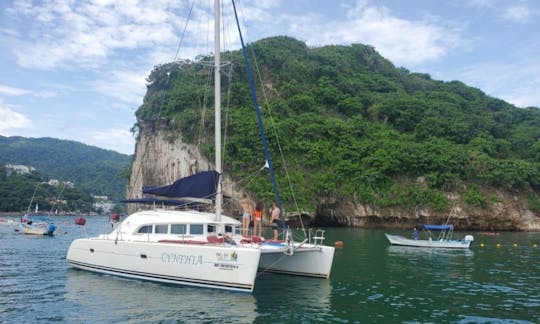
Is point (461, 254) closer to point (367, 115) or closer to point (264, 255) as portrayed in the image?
point (264, 255)

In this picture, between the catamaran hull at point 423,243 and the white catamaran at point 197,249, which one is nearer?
the white catamaran at point 197,249

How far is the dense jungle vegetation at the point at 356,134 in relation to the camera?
150ft

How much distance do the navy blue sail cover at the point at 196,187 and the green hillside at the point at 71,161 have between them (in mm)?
108184

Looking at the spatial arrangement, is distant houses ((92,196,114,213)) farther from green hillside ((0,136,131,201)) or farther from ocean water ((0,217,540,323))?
ocean water ((0,217,540,323))

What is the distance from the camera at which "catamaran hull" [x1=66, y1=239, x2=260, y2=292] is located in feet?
37.3

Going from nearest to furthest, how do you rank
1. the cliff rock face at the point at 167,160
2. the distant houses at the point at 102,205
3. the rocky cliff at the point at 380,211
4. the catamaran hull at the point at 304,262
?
the catamaran hull at the point at 304,262 → the rocky cliff at the point at 380,211 → the cliff rock face at the point at 167,160 → the distant houses at the point at 102,205

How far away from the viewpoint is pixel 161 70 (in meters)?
64.2

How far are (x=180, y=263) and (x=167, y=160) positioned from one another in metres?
42.5

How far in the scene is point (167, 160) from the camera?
5328 centimetres

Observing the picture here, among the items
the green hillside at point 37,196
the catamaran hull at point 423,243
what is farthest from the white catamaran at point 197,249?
the green hillside at point 37,196

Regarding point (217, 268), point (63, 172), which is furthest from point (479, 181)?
point (63, 172)

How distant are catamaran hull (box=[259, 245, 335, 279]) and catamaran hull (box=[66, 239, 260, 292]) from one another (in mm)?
2472

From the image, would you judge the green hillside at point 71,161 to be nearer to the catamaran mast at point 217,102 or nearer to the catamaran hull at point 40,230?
the catamaran hull at point 40,230

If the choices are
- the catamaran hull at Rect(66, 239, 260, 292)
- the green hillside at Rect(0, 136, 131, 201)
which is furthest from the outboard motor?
the green hillside at Rect(0, 136, 131, 201)
